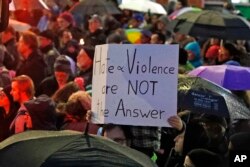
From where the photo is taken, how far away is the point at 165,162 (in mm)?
6242

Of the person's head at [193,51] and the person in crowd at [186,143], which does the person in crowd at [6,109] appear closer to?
the person in crowd at [186,143]

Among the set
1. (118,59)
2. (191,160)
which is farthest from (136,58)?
(191,160)

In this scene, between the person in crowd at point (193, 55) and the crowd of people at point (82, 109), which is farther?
the person in crowd at point (193, 55)

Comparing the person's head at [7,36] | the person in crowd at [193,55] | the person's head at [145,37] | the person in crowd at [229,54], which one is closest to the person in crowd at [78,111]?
the person in crowd at [229,54]

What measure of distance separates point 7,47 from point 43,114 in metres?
4.94

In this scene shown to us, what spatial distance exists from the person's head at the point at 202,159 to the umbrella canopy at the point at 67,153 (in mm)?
1082

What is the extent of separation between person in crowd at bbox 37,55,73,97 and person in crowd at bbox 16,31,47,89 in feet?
2.01

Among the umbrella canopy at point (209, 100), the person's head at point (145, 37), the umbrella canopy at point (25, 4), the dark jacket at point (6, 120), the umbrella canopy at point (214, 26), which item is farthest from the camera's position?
the person's head at point (145, 37)

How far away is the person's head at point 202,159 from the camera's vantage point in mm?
5434

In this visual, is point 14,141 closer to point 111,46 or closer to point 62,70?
point 111,46

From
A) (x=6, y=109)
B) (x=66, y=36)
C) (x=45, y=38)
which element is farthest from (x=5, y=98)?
(x=66, y=36)

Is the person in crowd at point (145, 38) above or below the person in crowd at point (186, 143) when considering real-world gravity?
below

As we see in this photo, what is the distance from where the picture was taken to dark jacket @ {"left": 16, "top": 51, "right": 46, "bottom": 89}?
387 inches

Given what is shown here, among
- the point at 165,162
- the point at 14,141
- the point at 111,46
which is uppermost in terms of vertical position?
the point at 111,46
